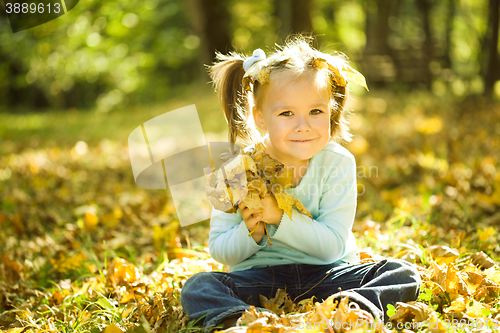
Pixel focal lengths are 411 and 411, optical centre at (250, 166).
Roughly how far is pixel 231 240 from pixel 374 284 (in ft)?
2.10

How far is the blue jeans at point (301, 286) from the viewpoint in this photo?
64.6 inches

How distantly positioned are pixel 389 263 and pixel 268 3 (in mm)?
17836

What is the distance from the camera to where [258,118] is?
1.97 meters

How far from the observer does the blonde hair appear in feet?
6.03

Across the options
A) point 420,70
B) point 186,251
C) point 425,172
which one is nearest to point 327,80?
point 186,251

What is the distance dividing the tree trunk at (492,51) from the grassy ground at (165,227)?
383mm

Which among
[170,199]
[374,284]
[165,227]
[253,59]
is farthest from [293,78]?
[170,199]

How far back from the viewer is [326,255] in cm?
187

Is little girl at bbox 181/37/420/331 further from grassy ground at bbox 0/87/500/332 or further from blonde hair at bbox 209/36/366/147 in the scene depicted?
grassy ground at bbox 0/87/500/332

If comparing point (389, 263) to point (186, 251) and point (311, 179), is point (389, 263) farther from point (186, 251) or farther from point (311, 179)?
point (186, 251)

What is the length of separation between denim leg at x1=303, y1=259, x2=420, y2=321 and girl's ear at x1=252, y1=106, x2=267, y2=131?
75 centimetres

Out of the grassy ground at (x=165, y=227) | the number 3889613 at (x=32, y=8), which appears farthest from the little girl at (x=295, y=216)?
the number 3889613 at (x=32, y=8)

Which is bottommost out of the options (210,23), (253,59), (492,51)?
(253,59)

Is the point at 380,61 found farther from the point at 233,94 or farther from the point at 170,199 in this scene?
the point at 233,94
